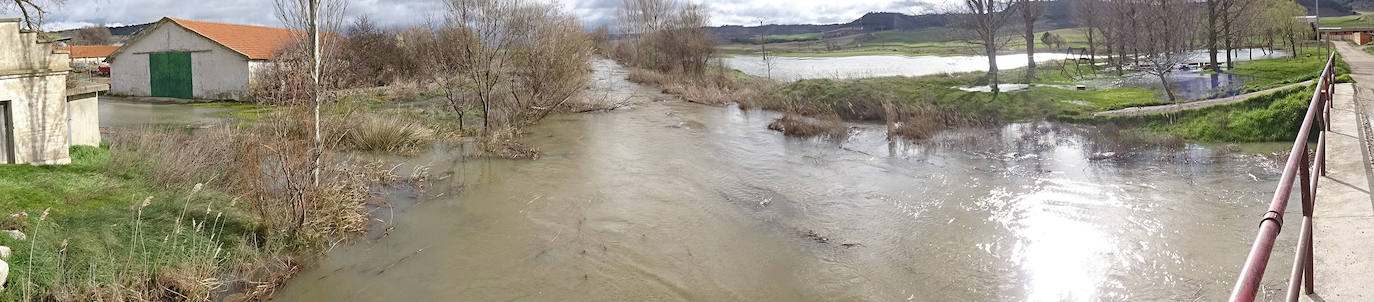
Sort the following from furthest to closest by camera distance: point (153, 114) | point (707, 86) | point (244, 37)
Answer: point (707, 86), point (244, 37), point (153, 114)

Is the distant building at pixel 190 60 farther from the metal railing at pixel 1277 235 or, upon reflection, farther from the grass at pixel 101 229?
the metal railing at pixel 1277 235

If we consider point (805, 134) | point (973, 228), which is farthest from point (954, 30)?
point (973, 228)

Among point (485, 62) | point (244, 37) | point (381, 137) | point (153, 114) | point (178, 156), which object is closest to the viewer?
point (178, 156)

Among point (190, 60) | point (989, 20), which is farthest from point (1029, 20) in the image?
point (190, 60)

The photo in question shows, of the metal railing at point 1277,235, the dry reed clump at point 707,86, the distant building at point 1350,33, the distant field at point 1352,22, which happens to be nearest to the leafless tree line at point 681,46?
the dry reed clump at point 707,86

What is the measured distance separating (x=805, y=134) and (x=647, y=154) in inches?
164

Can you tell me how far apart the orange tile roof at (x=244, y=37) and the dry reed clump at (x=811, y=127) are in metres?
17.4

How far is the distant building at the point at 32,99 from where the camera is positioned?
30.4 feet

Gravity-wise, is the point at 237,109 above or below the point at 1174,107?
above

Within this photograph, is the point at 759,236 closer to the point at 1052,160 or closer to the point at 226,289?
the point at 226,289

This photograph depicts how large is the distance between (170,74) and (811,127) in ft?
76.9

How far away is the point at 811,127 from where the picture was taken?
60.1 ft

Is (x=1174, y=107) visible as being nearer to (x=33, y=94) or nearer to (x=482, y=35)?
(x=482, y=35)

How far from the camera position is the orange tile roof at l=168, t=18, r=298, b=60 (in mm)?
27500
